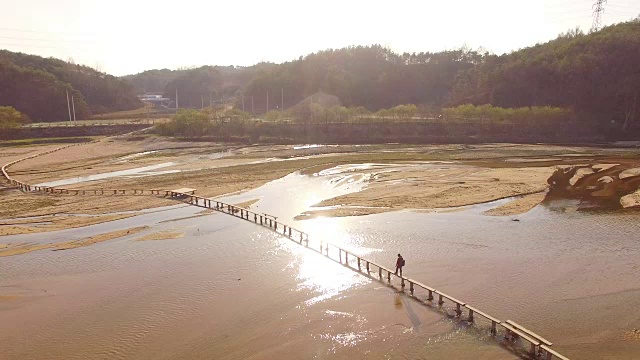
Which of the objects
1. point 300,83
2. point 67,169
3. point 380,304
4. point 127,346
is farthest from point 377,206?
point 300,83

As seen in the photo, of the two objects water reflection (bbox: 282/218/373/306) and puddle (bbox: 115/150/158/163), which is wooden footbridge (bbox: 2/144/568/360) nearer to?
water reflection (bbox: 282/218/373/306)

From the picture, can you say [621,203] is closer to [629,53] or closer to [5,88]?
[629,53]

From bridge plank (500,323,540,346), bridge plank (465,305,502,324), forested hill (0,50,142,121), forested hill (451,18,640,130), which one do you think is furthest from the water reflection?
forested hill (0,50,142,121)

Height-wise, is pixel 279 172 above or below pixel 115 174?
above

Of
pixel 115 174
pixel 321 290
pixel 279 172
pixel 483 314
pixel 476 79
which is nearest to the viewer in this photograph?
pixel 483 314

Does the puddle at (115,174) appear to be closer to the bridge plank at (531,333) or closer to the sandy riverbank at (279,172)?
the sandy riverbank at (279,172)

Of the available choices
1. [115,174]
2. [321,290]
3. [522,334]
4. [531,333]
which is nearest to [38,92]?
[115,174]

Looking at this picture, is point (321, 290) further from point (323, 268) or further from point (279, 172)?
point (279, 172)
